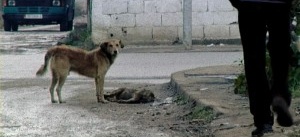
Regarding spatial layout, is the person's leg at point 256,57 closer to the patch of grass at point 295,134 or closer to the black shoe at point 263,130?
the black shoe at point 263,130

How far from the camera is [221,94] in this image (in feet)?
30.4

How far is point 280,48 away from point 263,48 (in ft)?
1.02

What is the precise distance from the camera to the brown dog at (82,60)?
10.7m

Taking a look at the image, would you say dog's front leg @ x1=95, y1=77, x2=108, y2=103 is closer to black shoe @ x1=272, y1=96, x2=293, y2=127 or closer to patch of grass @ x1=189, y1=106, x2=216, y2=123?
patch of grass @ x1=189, y1=106, x2=216, y2=123

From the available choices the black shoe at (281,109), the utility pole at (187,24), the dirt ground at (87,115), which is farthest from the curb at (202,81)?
the utility pole at (187,24)

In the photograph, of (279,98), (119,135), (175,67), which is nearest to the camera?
(279,98)

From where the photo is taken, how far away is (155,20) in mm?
19469

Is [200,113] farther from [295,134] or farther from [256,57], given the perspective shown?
[256,57]

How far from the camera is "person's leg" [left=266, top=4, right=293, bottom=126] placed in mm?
4305

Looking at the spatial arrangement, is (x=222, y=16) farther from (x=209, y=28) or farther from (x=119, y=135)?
(x=119, y=135)

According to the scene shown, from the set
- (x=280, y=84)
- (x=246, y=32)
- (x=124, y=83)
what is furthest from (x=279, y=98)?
(x=124, y=83)

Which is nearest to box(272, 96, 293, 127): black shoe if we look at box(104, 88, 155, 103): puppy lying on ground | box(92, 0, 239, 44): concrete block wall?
box(104, 88, 155, 103): puppy lying on ground

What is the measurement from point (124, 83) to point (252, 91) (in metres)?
7.36

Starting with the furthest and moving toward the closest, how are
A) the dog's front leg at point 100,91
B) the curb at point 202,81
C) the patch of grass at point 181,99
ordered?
1. the dog's front leg at point 100,91
2. the patch of grass at point 181,99
3. the curb at point 202,81
